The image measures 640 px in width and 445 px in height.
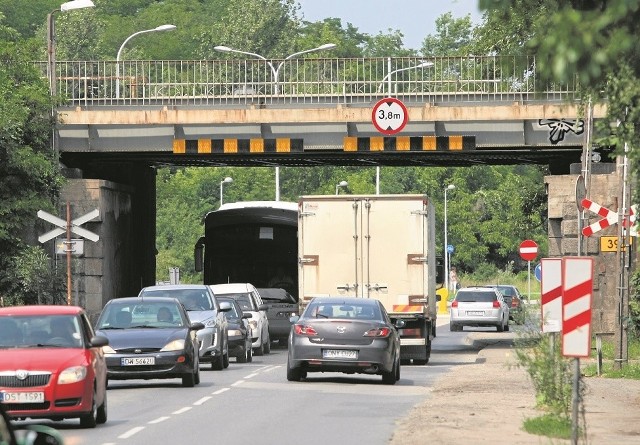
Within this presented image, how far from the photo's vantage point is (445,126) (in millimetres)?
43812

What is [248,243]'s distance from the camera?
1793 inches

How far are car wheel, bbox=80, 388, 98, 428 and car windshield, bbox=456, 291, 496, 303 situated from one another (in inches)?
1678

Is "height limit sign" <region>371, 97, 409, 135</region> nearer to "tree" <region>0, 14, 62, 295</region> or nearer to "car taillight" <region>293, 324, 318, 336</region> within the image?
"tree" <region>0, 14, 62, 295</region>

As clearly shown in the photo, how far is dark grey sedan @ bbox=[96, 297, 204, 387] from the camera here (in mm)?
26516

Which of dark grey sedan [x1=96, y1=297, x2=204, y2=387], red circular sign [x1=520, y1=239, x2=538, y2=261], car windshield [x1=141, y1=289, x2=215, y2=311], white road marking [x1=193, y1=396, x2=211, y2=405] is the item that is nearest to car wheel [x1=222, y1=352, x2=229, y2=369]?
car windshield [x1=141, y1=289, x2=215, y2=311]

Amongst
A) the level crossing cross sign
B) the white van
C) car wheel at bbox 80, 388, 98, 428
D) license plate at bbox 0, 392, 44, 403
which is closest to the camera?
license plate at bbox 0, 392, 44, 403

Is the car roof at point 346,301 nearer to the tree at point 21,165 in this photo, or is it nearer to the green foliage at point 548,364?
the green foliage at point 548,364

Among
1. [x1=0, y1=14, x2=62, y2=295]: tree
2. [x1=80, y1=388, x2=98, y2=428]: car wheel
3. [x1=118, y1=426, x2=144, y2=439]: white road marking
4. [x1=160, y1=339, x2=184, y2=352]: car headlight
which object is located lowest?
[x1=118, y1=426, x2=144, y2=439]: white road marking

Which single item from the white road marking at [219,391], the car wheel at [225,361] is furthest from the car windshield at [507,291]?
the white road marking at [219,391]

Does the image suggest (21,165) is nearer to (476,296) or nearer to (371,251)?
(371,251)

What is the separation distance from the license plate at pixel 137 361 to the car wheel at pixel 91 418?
21.5 ft

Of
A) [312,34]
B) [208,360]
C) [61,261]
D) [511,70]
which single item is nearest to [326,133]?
[61,261]

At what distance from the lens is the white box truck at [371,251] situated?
3531 centimetres

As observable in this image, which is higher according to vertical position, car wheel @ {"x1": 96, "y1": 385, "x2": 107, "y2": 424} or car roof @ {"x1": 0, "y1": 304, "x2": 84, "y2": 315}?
car roof @ {"x1": 0, "y1": 304, "x2": 84, "y2": 315}
